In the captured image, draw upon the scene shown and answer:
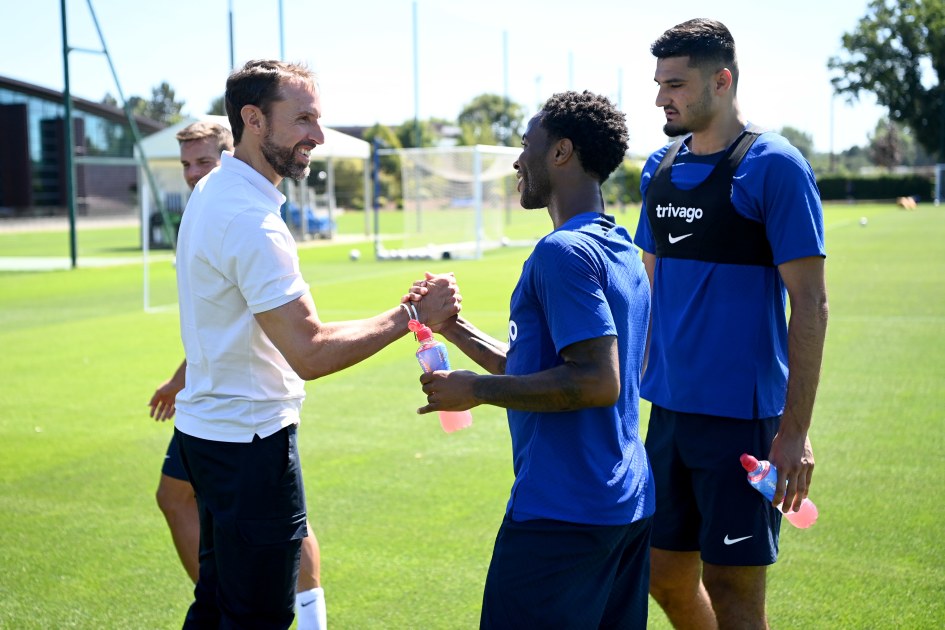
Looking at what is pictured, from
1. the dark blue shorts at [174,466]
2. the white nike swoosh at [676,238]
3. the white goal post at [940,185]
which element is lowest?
the dark blue shorts at [174,466]

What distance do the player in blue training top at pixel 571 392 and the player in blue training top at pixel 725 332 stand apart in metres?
0.61

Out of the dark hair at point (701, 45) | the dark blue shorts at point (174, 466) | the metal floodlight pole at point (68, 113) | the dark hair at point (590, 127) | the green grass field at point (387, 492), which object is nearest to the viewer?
the dark hair at point (590, 127)

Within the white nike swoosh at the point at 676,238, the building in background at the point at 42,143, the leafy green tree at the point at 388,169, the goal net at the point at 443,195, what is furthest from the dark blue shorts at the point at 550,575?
the building in background at the point at 42,143

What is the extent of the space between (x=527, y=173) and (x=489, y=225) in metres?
28.2

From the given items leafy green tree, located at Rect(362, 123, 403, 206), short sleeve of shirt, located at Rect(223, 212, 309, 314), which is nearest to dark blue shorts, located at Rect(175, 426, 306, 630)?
short sleeve of shirt, located at Rect(223, 212, 309, 314)

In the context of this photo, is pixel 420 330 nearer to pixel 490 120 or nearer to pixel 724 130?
pixel 724 130

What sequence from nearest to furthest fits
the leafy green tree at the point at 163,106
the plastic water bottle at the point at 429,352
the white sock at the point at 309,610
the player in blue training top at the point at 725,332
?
1. the plastic water bottle at the point at 429,352
2. the player in blue training top at the point at 725,332
3. the white sock at the point at 309,610
4. the leafy green tree at the point at 163,106

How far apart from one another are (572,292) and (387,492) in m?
4.03

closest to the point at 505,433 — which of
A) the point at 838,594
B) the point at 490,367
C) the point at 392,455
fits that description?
the point at 392,455

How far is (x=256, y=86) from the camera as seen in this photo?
3516mm

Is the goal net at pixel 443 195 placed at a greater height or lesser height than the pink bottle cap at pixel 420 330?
greater

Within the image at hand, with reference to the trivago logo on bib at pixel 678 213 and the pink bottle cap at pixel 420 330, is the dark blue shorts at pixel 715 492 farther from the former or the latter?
the pink bottle cap at pixel 420 330

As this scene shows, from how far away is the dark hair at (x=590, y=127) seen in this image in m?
2.95

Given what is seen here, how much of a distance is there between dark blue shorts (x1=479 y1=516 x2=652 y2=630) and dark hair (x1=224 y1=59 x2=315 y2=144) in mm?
1691
